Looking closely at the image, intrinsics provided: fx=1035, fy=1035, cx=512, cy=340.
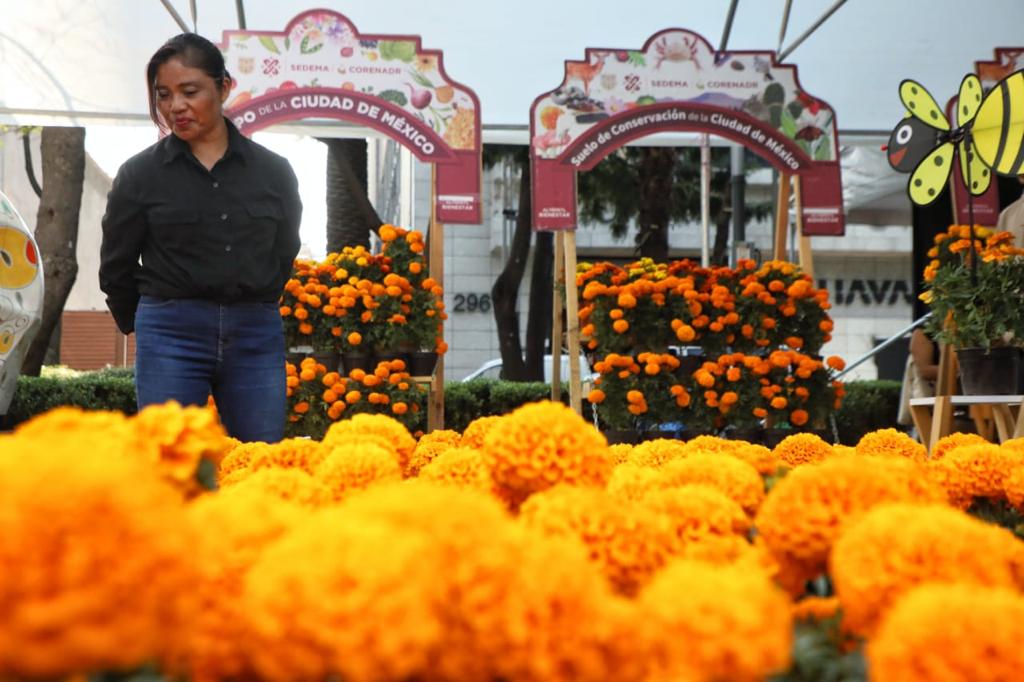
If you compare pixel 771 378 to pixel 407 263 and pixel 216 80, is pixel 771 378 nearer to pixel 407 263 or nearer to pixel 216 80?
pixel 407 263

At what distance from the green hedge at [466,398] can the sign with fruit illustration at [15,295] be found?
566 centimetres

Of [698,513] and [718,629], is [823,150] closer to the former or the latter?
[698,513]

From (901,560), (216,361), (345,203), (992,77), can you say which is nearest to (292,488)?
(901,560)

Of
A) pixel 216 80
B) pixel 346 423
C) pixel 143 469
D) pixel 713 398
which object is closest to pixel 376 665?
pixel 143 469

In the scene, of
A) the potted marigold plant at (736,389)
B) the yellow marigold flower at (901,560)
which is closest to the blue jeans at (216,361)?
the yellow marigold flower at (901,560)

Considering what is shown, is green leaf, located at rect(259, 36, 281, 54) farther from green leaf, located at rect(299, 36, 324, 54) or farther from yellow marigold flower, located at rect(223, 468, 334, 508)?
yellow marigold flower, located at rect(223, 468, 334, 508)

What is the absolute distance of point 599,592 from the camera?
0.70 meters

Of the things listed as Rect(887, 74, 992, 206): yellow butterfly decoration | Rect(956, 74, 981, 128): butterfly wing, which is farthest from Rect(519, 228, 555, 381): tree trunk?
Rect(956, 74, 981, 128): butterfly wing

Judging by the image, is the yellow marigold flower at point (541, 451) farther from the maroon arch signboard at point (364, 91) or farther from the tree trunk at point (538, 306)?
the tree trunk at point (538, 306)

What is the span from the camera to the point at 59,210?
385 inches

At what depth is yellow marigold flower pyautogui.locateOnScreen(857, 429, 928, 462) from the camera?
2023mm

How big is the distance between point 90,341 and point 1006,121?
1137 inches

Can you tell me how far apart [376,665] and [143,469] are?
202mm

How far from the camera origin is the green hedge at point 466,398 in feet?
31.3
